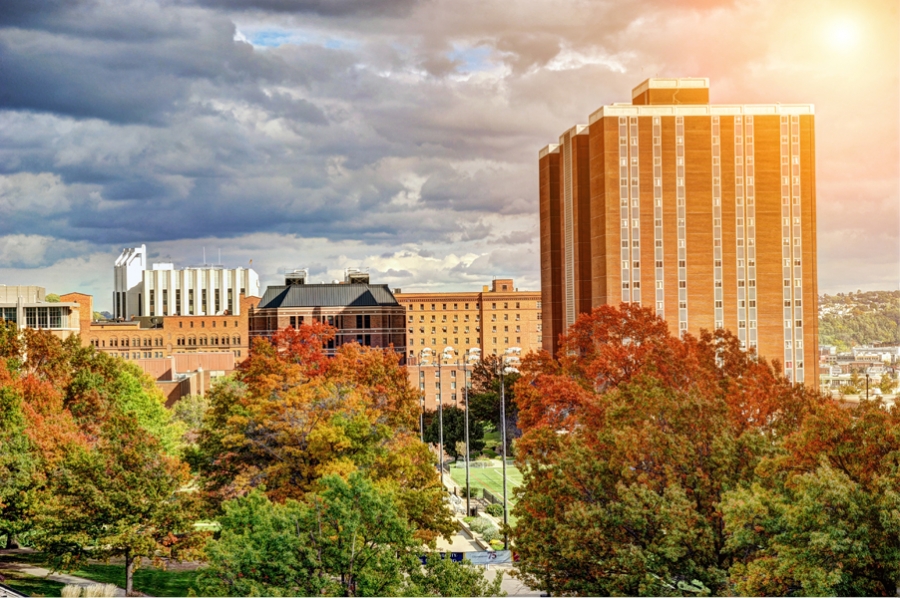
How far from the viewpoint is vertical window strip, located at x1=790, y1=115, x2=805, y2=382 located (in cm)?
7412

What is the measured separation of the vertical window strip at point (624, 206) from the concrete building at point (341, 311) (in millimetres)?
33791

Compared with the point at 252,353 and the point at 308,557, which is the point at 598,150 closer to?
the point at 252,353

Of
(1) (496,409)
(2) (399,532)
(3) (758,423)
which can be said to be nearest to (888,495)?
(3) (758,423)

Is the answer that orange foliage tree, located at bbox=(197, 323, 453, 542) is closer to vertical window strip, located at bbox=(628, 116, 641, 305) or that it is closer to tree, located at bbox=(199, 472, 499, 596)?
tree, located at bbox=(199, 472, 499, 596)

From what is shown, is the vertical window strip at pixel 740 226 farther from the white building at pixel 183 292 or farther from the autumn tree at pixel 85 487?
the white building at pixel 183 292

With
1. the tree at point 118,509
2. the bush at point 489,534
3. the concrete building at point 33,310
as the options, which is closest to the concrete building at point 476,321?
the concrete building at point 33,310

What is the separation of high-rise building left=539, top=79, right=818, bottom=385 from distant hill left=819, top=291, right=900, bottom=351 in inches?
1079

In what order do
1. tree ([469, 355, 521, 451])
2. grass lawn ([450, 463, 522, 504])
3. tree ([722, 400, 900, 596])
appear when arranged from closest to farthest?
tree ([722, 400, 900, 596])
grass lawn ([450, 463, 522, 504])
tree ([469, 355, 521, 451])

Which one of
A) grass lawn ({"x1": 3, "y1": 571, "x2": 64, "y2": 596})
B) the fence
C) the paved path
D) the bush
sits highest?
grass lawn ({"x1": 3, "y1": 571, "x2": 64, "y2": 596})

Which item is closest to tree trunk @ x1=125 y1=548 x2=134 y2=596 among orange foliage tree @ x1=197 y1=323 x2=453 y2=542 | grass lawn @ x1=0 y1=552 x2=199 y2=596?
grass lawn @ x1=0 y1=552 x2=199 y2=596

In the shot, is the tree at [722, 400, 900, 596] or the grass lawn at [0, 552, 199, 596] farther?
the grass lawn at [0, 552, 199, 596]

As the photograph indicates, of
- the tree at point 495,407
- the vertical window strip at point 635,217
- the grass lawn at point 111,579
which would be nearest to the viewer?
the grass lawn at point 111,579

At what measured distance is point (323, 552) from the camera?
16062 millimetres

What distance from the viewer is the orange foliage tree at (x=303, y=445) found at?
21.9 meters
